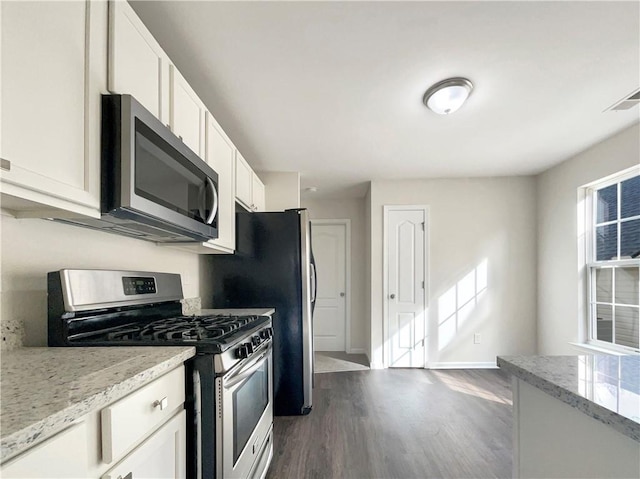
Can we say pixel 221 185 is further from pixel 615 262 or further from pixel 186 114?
pixel 615 262

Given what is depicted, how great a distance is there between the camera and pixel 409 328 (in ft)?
13.5

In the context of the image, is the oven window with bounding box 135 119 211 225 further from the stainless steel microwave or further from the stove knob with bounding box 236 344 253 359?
the stove knob with bounding box 236 344 253 359

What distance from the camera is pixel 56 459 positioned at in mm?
604

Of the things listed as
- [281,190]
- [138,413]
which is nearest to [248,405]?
[138,413]

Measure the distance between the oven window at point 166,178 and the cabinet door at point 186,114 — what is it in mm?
203

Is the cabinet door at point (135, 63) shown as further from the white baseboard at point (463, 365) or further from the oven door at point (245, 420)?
the white baseboard at point (463, 365)

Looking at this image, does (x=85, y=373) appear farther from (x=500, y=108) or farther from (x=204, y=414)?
(x=500, y=108)

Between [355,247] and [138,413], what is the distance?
448 centimetres

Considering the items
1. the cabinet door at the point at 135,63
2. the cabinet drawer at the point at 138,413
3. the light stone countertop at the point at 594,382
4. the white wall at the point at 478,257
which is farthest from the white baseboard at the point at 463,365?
the cabinet door at the point at 135,63

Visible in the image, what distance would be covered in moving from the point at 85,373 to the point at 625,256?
392cm

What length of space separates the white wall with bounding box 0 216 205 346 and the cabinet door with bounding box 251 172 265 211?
163 centimetres

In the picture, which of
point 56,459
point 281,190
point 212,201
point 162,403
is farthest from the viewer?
point 281,190

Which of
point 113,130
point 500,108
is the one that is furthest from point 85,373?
point 500,108

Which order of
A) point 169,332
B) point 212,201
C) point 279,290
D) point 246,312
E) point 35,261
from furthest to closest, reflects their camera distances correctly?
point 279,290
point 246,312
point 212,201
point 169,332
point 35,261
